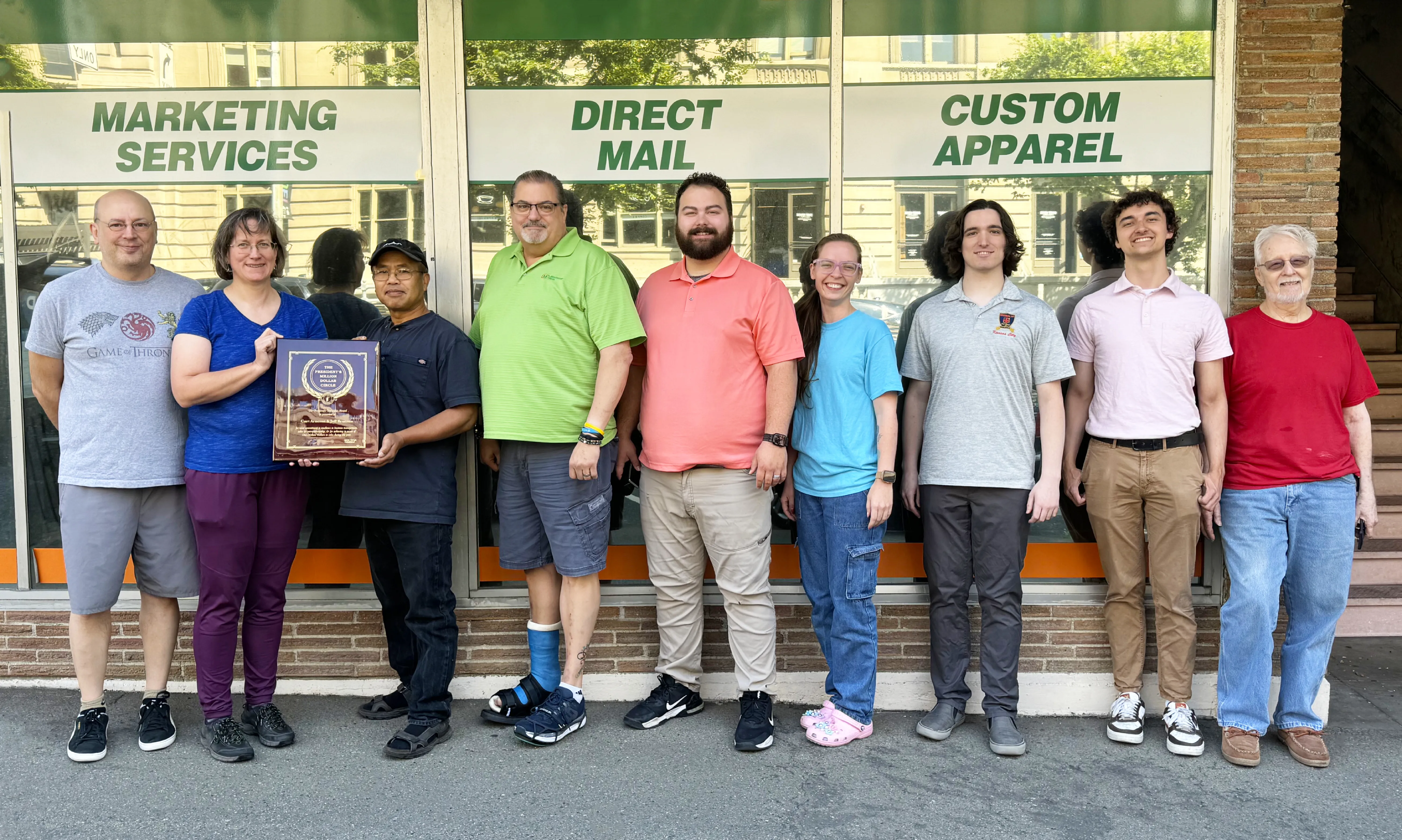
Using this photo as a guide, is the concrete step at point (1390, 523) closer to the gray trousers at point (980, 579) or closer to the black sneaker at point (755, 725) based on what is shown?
the gray trousers at point (980, 579)

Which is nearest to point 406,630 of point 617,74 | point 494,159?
point 494,159

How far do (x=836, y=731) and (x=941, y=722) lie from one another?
447 mm

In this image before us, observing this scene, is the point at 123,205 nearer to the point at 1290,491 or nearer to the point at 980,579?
the point at 980,579

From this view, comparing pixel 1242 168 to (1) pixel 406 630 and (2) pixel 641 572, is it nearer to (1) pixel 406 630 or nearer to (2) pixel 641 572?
(2) pixel 641 572

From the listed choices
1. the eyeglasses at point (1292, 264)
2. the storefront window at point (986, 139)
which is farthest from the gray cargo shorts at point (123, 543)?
the eyeglasses at point (1292, 264)

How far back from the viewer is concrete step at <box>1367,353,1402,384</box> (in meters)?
6.81

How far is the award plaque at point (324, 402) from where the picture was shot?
361 centimetres

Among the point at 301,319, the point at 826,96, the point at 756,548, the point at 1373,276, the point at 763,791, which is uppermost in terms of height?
the point at 826,96

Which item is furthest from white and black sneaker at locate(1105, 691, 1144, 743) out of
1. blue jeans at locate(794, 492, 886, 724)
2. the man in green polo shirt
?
the man in green polo shirt

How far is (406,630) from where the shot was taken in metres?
4.20

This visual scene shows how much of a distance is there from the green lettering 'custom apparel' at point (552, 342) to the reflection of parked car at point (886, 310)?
119 cm

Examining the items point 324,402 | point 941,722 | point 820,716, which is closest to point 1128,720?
point 941,722

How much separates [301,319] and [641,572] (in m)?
1.83

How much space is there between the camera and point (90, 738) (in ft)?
12.5
